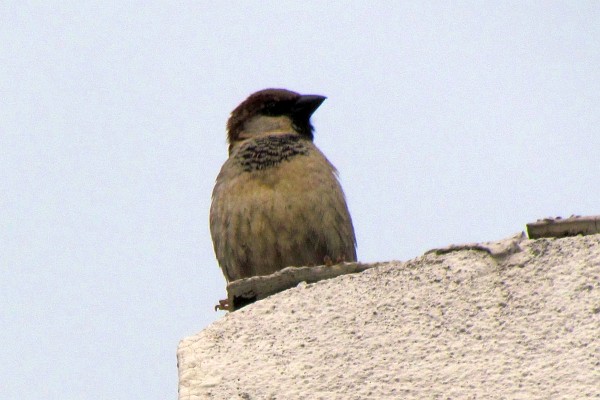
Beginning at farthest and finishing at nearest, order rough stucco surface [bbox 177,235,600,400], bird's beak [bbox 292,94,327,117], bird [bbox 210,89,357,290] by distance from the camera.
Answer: bird's beak [bbox 292,94,327,117] < bird [bbox 210,89,357,290] < rough stucco surface [bbox 177,235,600,400]

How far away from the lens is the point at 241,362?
1.74m

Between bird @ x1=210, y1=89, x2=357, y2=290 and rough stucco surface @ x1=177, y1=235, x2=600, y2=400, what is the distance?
9.16 feet

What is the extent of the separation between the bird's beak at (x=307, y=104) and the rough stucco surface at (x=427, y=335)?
394 centimetres

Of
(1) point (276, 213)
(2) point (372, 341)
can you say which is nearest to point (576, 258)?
(2) point (372, 341)

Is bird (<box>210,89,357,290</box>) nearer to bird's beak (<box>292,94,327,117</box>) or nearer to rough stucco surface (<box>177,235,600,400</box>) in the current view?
bird's beak (<box>292,94,327,117</box>)

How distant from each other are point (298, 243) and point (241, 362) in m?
3.08

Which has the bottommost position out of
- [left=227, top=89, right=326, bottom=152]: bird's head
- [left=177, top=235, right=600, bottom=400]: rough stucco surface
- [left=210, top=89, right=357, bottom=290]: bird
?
[left=177, top=235, right=600, bottom=400]: rough stucco surface

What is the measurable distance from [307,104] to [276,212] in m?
1.18

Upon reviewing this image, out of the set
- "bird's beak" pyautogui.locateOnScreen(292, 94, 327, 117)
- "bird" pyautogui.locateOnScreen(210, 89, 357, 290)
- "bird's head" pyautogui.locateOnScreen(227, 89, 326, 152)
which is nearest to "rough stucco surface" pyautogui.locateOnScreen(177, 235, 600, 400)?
"bird" pyautogui.locateOnScreen(210, 89, 357, 290)

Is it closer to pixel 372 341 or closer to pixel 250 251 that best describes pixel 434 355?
pixel 372 341

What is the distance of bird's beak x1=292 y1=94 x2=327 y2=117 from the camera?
19.1 feet

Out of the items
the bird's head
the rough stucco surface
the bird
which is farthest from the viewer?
the bird's head

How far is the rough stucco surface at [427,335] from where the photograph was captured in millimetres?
1604

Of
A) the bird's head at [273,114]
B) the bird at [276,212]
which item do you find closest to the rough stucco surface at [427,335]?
the bird at [276,212]
